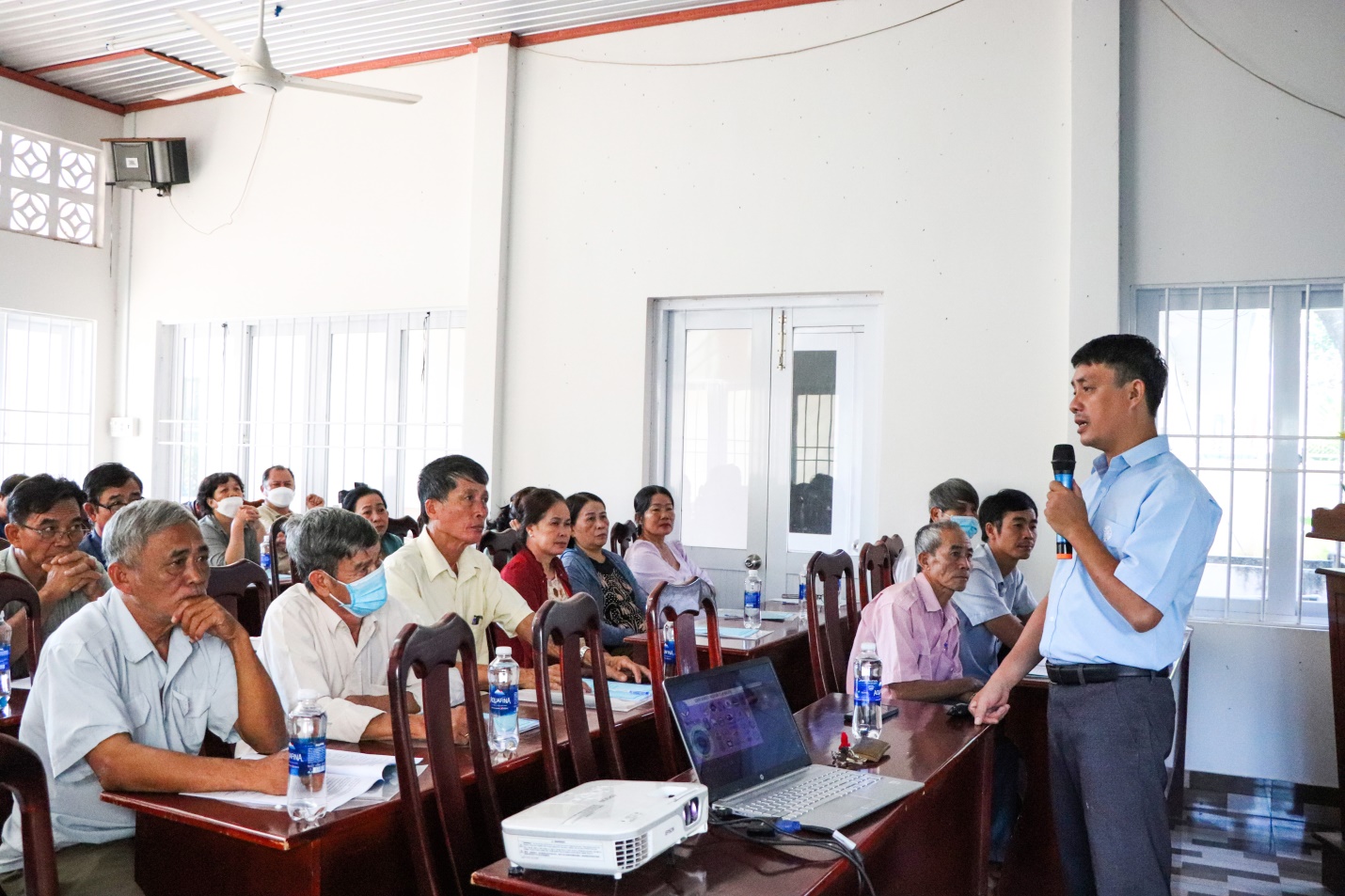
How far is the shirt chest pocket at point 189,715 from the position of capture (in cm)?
202

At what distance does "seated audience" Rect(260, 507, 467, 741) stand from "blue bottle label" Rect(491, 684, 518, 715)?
8.5 inches

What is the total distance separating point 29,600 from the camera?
266 centimetres

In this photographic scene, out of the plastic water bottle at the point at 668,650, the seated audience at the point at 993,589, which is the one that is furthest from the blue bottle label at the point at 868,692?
the seated audience at the point at 993,589

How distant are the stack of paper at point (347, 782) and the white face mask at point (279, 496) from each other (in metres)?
3.88

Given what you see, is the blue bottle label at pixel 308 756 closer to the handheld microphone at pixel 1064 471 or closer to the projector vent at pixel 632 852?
the projector vent at pixel 632 852

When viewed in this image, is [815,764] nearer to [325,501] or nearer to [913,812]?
[913,812]

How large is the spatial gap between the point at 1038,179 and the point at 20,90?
6318 millimetres

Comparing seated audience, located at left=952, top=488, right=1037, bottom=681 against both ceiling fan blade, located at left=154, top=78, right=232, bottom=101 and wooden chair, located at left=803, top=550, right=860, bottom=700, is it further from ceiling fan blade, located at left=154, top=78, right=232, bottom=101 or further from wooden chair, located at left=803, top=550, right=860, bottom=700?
ceiling fan blade, located at left=154, top=78, right=232, bottom=101

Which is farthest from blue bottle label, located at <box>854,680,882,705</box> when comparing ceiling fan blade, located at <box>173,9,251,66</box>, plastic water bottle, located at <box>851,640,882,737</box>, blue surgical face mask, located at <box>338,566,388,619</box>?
ceiling fan blade, located at <box>173,9,251,66</box>

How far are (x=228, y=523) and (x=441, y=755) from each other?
3754mm

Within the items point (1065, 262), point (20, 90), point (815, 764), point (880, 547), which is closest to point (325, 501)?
point (20, 90)

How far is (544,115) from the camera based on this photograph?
600 cm

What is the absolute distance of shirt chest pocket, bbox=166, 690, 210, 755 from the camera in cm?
202

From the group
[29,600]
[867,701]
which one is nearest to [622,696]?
[867,701]
